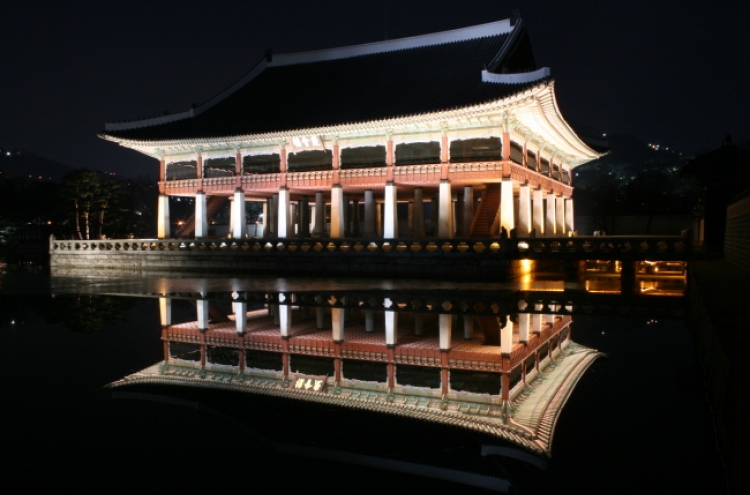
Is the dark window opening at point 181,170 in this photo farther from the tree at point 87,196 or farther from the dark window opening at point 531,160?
the dark window opening at point 531,160

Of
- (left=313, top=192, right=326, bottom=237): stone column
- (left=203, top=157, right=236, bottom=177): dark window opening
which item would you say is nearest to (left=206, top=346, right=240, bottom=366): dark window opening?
(left=313, top=192, right=326, bottom=237): stone column

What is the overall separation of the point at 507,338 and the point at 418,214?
23.1 metres

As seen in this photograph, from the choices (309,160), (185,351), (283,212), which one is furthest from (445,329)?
(309,160)

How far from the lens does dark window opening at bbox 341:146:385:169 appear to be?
100 ft

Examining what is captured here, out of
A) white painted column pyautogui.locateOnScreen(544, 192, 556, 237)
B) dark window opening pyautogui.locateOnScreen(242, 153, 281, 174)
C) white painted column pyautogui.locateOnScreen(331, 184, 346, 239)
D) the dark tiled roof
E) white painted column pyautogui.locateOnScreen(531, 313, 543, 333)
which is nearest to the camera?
white painted column pyautogui.locateOnScreen(531, 313, 543, 333)

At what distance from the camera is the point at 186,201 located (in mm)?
82188

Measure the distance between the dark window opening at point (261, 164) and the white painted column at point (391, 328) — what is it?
2059 cm

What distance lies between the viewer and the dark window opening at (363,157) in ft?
100

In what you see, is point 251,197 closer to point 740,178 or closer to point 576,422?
point 740,178

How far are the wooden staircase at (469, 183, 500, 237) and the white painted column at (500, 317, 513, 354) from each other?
15499 millimetres

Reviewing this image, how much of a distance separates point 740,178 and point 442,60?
18105 mm

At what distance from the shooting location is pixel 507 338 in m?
10.5

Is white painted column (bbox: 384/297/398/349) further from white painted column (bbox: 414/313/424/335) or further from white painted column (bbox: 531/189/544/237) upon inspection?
white painted column (bbox: 531/189/544/237)

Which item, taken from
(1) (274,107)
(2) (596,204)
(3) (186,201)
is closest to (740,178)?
(1) (274,107)
